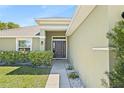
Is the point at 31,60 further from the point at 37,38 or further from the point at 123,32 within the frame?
the point at 123,32

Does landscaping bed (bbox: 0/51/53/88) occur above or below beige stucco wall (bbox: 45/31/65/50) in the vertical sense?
below

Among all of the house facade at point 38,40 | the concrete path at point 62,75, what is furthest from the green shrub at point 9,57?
the concrete path at point 62,75

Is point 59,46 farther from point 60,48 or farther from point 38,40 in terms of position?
point 38,40

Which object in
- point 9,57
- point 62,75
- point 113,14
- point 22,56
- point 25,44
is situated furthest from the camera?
point 25,44

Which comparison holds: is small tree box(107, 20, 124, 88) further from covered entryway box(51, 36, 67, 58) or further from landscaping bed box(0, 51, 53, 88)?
covered entryway box(51, 36, 67, 58)

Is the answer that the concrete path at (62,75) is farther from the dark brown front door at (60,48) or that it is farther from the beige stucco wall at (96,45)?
the dark brown front door at (60,48)

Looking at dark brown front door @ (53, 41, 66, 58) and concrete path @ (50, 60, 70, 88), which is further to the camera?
dark brown front door @ (53, 41, 66, 58)

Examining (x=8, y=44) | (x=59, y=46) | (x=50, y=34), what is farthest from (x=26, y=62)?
(x=59, y=46)

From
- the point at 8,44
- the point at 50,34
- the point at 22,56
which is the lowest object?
the point at 22,56

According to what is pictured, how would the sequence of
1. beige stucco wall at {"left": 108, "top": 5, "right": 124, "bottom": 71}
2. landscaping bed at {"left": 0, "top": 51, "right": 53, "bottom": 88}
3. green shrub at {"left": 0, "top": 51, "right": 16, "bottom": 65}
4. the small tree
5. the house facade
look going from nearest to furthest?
the small tree < beige stucco wall at {"left": 108, "top": 5, "right": 124, "bottom": 71} < landscaping bed at {"left": 0, "top": 51, "right": 53, "bottom": 88} < green shrub at {"left": 0, "top": 51, "right": 16, "bottom": 65} < the house facade

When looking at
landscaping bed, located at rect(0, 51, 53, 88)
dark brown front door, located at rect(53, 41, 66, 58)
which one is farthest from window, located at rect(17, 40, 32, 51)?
landscaping bed, located at rect(0, 51, 53, 88)

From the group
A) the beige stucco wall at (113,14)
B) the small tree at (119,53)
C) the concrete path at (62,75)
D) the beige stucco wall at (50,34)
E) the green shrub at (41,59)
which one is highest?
the beige stucco wall at (50,34)
